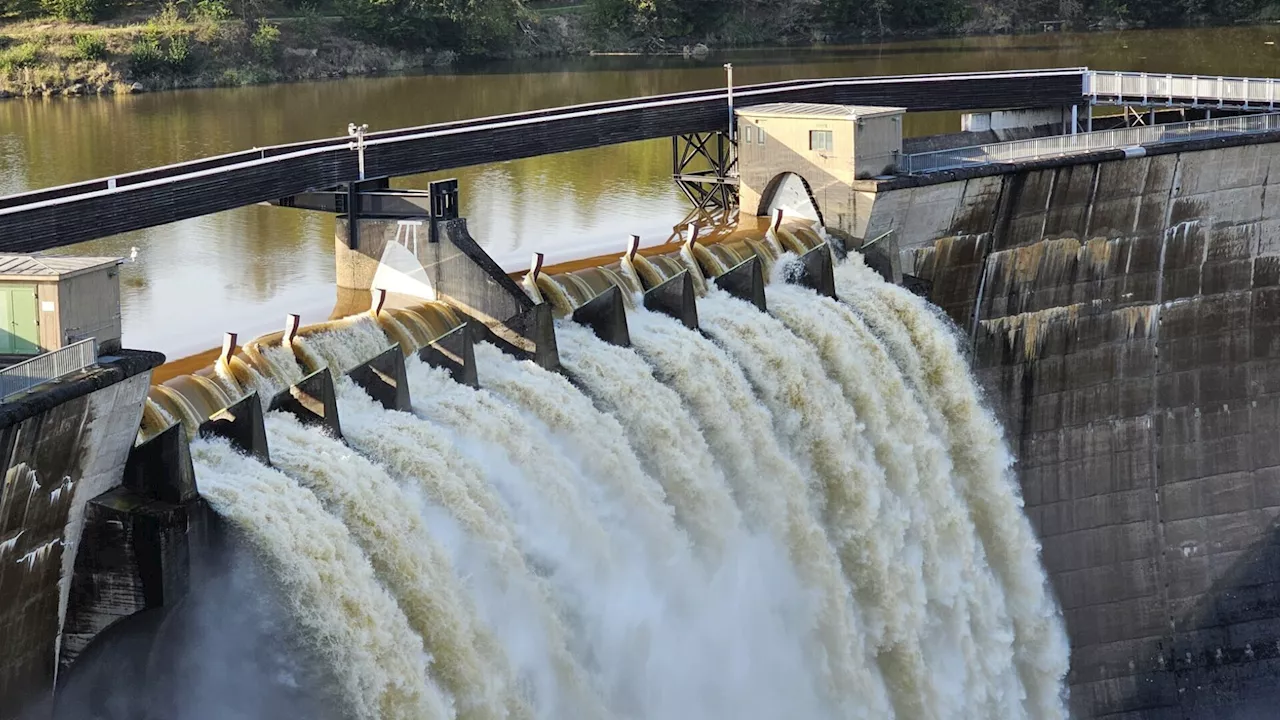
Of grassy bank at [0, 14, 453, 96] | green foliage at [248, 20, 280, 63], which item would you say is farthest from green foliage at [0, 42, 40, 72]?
green foliage at [248, 20, 280, 63]

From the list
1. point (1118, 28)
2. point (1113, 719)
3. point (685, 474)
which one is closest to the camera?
point (685, 474)

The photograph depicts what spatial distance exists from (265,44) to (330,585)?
61.6 m

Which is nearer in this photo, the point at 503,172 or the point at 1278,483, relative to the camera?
the point at 1278,483

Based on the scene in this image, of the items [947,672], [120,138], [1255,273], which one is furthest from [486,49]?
[947,672]

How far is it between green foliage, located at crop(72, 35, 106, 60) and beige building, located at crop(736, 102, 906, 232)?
45064 mm

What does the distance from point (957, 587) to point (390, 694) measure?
1574 cm

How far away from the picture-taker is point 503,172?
2069 inches

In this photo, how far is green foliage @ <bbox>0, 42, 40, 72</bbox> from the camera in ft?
233

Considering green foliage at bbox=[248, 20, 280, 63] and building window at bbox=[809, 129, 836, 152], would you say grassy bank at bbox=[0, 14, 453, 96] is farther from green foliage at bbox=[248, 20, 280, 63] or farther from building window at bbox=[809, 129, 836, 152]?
building window at bbox=[809, 129, 836, 152]

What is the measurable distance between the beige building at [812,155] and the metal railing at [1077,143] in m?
1.02

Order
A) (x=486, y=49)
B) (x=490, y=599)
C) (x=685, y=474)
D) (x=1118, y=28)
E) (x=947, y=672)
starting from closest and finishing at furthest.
→ 1. (x=490, y=599)
2. (x=685, y=474)
3. (x=947, y=672)
4. (x=486, y=49)
5. (x=1118, y=28)

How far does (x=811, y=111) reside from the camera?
36.3m

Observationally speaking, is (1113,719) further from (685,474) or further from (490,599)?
(490,599)

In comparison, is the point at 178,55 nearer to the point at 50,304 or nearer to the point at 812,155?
the point at 812,155
